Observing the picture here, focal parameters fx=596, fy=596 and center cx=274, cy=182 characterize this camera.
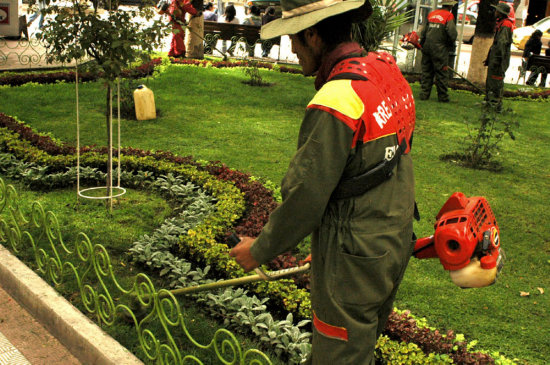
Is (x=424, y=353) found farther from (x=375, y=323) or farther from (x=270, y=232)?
(x=270, y=232)

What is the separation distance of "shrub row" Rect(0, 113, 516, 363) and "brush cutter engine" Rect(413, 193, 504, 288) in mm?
1345

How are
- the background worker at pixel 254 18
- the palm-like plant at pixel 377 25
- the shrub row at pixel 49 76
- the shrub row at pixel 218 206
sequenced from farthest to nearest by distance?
the background worker at pixel 254 18 < the shrub row at pixel 49 76 < the palm-like plant at pixel 377 25 < the shrub row at pixel 218 206

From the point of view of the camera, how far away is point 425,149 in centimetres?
828

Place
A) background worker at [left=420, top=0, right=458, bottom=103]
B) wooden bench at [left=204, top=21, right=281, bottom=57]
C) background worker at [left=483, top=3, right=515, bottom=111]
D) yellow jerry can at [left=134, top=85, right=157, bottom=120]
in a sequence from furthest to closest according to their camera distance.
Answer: wooden bench at [left=204, top=21, right=281, bottom=57] < background worker at [left=420, top=0, right=458, bottom=103] < background worker at [left=483, top=3, right=515, bottom=111] < yellow jerry can at [left=134, top=85, right=157, bottom=120]

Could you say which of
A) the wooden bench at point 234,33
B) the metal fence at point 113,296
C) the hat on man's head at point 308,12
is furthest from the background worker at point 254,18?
the hat on man's head at point 308,12

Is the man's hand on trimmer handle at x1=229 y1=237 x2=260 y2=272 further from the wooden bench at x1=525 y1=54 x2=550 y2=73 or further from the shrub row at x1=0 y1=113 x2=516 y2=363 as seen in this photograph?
the wooden bench at x1=525 y1=54 x2=550 y2=73

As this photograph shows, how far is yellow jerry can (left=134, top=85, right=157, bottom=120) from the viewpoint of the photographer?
863 cm

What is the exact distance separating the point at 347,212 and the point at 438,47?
10115 mm

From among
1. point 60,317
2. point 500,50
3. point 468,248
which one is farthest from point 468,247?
point 500,50

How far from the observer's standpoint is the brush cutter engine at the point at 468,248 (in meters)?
2.18

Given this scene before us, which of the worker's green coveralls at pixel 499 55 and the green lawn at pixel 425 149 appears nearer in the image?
the green lawn at pixel 425 149

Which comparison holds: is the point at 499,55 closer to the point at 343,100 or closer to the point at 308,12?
the point at 308,12

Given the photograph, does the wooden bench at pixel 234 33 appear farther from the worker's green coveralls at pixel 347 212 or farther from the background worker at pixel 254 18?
→ the worker's green coveralls at pixel 347 212

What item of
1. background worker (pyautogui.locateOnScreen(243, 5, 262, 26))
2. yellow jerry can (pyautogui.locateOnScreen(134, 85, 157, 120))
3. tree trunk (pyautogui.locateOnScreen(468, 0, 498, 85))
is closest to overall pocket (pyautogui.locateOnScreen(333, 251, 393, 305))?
yellow jerry can (pyautogui.locateOnScreen(134, 85, 157, 120))
